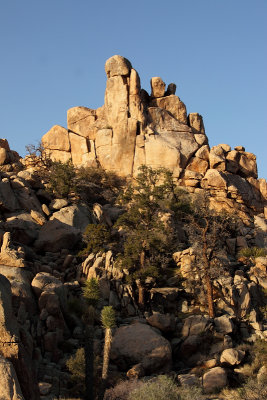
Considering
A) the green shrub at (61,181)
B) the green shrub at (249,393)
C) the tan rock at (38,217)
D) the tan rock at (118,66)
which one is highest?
the tan rock at (118,66)

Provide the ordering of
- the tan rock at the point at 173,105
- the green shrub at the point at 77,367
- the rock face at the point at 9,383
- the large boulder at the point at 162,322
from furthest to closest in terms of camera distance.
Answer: the tan rock at the point at 173,105
the large boulder at the point at 162,322
the green shrub at the point at 77,367
the rock face at the point at 9,383

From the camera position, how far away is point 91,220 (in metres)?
38.0

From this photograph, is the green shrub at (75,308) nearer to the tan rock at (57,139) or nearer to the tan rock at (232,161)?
the tan rock at (232,161)

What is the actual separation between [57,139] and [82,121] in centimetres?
370

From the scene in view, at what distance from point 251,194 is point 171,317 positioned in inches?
1062

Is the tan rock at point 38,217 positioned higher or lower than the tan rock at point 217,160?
lower

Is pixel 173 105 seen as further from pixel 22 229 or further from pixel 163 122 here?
pixel 22 229

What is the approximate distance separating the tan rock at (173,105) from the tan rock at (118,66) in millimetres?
4899

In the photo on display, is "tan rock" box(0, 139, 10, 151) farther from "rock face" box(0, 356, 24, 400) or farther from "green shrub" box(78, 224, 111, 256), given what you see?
"rock face" box(0, 356, 24, 400)

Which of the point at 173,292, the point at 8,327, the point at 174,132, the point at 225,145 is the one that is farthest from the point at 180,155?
the point at 8,327

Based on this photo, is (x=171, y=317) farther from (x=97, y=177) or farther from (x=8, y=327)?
(x=97, y=177)

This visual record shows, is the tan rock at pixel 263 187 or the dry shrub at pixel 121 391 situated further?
the tan rock at pixel 263 187

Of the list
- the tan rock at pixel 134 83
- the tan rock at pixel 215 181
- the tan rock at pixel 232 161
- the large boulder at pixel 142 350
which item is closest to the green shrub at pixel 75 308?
the large boulder at pixel 142 350

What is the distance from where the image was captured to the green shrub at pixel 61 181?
1549 inches
